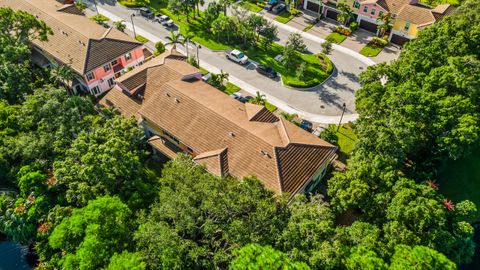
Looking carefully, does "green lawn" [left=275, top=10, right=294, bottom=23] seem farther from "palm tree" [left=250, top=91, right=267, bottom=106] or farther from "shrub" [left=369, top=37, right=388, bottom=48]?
Result: "palm tree" [left=250, top=91, right=267, bottom=106]

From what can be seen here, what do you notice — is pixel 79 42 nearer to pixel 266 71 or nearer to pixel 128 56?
pixel 128 56

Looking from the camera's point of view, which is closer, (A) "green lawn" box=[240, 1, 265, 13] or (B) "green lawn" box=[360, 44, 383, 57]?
(B) "green lawn" box=[360, 44, 383, 57]

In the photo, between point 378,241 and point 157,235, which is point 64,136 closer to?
point 157,235

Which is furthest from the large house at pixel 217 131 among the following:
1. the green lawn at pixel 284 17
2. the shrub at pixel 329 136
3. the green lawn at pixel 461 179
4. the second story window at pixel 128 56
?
the green lawn at pixel 284 17

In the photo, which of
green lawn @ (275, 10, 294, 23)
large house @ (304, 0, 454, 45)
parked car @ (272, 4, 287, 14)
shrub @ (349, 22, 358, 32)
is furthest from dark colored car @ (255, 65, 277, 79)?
large house @ (304, 0, 454, 45)

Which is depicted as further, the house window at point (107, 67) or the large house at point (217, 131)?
the house window at point (107, 67)

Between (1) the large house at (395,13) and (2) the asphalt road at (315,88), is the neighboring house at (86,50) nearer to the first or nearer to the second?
(2) the asphalt road at (315,88)

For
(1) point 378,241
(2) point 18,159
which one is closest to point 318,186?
(1) point 378,241
